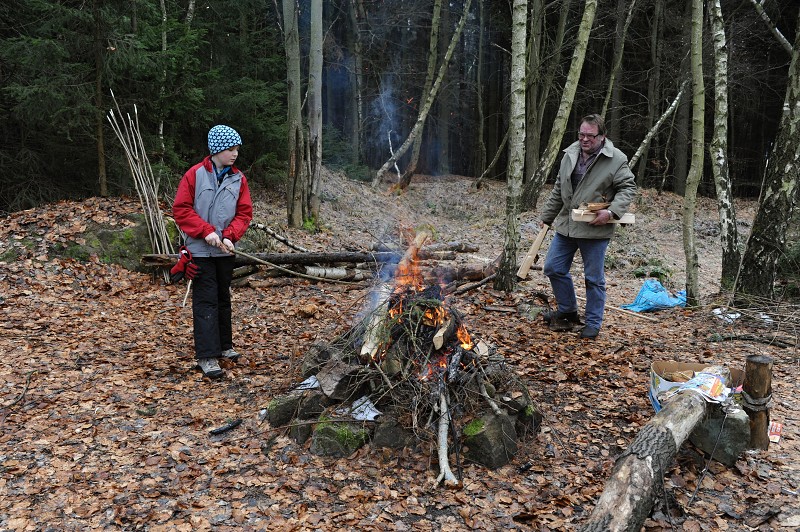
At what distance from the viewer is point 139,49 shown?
9234 mm

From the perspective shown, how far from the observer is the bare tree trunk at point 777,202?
6.52 meters

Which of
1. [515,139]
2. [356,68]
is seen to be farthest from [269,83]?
[515,139]

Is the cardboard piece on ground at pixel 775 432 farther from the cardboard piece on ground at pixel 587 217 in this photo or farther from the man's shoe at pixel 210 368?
the man's shoe at pixel 210 368

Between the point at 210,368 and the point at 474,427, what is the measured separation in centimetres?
264

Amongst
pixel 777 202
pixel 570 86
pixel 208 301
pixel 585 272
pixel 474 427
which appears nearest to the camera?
pixel 474 427

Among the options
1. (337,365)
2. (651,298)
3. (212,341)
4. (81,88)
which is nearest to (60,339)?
(212,341)

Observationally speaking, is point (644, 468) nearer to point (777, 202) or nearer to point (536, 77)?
point (777, 202)

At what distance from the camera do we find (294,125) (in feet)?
38.6

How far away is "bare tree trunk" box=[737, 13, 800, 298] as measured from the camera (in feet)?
21.4

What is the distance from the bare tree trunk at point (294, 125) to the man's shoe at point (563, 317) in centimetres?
732

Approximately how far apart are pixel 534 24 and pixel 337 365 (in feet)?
50.2

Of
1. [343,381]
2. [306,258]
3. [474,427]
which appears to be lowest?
[474,427]

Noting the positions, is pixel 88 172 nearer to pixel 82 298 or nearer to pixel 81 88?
pixel 81 88

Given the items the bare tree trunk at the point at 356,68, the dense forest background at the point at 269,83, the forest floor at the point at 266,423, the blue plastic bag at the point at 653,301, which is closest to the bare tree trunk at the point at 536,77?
the dense forest background at the point at 269,83
